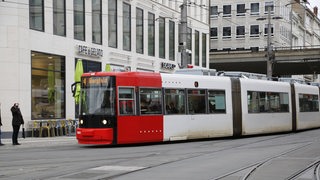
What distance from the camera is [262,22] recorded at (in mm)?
80375

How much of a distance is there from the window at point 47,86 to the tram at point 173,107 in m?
8.22

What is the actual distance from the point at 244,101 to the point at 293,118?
546cm

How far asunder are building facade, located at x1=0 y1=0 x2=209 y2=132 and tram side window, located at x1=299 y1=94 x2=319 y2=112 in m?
10.9

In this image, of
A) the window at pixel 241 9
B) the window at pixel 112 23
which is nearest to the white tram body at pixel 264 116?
the window at pixel 112 23

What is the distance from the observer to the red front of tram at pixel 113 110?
19469mm

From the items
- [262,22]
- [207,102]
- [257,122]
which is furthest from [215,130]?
[262,22]

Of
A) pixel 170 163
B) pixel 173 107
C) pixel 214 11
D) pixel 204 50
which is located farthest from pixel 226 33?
pixel 170 163

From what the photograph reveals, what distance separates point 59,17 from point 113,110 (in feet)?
39.4

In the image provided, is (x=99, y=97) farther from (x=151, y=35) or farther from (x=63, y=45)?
(x=151, y=35)

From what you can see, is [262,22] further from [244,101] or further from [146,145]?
[146,145]

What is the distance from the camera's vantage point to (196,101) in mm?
22531

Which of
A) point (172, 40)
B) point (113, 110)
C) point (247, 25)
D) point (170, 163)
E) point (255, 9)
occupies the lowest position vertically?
point (170, 163)

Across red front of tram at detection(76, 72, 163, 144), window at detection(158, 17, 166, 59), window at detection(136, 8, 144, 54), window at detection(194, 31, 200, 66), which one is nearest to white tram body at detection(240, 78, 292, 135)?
red front of tram at detection(76, 72, 163, 144)

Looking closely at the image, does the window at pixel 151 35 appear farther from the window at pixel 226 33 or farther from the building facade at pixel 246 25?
the window at pixel 226 33
